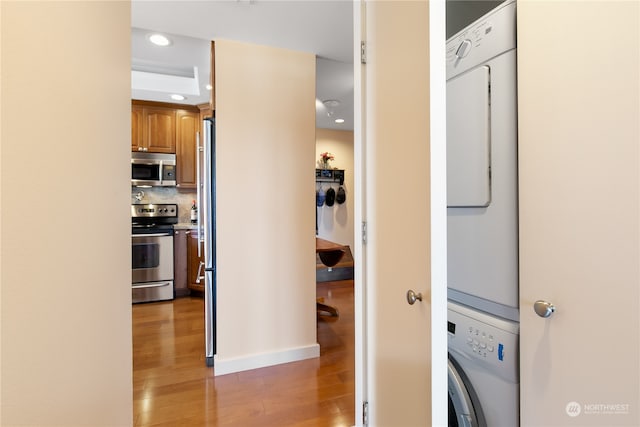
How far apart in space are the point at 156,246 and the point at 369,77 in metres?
3.50

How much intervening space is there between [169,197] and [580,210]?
4.59 metres

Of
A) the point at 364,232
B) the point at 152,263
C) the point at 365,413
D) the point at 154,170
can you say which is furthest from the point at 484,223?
the point at 154,170

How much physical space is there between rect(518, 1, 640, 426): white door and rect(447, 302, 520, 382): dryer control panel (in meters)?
0.05

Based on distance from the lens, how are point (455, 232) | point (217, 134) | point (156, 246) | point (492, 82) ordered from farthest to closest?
point (156, 246) → point (217, 134) → point (455, 232) → point (492, 82)

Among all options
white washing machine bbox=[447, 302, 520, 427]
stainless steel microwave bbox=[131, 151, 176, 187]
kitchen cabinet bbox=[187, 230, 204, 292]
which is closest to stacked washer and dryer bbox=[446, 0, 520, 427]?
white washing machine bbox=[447, 302, 520, 427]

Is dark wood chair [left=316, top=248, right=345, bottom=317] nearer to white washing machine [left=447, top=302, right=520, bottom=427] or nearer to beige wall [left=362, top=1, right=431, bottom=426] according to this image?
beige wall [left=362, top=1, right=431, bottom=426]

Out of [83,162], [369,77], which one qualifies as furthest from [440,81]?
[83,162]

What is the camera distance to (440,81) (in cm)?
77

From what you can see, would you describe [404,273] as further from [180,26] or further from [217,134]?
[180,26]

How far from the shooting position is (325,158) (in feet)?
17.0

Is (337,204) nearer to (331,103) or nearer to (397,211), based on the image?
(331,103)

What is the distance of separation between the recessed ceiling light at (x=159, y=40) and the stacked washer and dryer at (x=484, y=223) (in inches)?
89.9

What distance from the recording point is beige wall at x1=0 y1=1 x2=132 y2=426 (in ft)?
1.38

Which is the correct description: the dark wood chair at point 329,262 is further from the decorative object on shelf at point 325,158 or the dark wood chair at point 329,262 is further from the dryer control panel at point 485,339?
the dryer control panel at point 485,339
